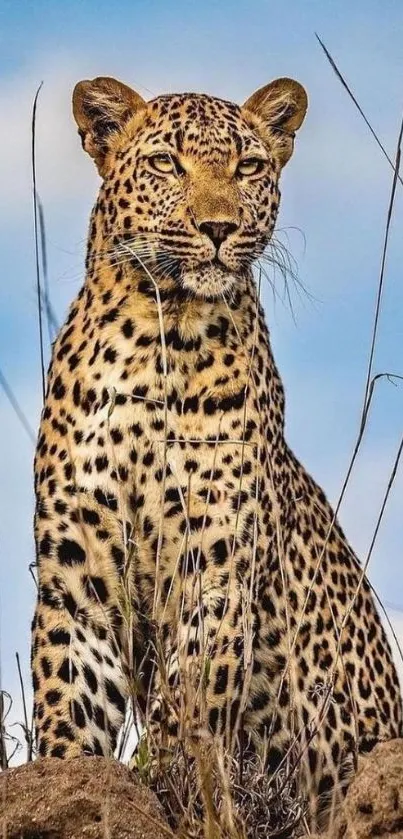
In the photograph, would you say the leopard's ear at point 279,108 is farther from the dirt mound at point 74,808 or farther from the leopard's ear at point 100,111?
the dirt mound at point 74,808

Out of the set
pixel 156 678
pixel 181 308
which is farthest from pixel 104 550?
pixel 181 308

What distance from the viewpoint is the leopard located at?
648 centimetres

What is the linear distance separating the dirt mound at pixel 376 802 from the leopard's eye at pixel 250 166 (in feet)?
10.8

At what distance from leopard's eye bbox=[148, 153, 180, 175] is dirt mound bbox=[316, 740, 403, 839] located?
322 centimetres

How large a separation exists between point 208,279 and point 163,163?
26.1 inches

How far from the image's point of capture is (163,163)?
6992 millimetres

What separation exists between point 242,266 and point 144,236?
0.43 metres

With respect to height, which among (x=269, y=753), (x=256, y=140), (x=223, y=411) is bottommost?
(x=269, y=753)

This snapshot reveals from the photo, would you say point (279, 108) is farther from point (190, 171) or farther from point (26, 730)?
point (26, 730)

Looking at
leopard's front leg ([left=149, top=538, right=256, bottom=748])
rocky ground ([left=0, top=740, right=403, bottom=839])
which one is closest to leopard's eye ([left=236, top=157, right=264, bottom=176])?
leopard's front leg ([left=149, top=538, right=256, bottom=748])

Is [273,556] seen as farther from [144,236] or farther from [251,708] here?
[144,236]

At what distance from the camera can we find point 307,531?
728 centimetres

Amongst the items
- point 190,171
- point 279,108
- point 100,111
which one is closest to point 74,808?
point 190,171

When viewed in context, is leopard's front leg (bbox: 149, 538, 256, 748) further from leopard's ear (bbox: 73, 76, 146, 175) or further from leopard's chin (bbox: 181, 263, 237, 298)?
leopard's ear (bbox: 73, 76, 146, 175)
